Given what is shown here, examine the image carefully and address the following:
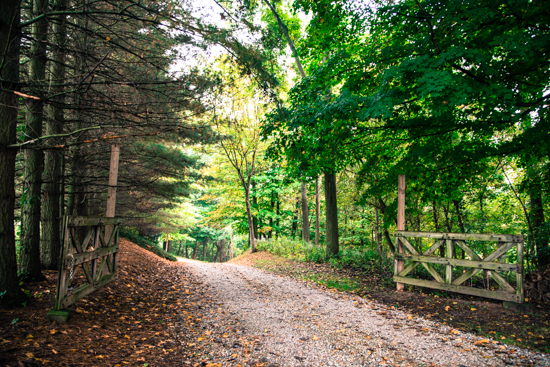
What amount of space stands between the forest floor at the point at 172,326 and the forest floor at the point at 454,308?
Result: 17 millimetres

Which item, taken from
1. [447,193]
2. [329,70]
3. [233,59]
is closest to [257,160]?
[329,70]

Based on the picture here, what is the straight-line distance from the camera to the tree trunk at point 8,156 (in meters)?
3.94

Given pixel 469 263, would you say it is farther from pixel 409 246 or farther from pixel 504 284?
pixel 409 246

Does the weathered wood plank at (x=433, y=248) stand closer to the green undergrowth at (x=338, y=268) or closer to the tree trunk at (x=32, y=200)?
the green undergrowth at (x=338, y=268)

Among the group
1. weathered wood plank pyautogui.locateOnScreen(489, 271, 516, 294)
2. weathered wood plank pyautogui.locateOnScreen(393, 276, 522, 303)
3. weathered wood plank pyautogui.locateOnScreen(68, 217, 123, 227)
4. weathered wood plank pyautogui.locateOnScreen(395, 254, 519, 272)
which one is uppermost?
weathered wood plank pyautogui.locateOnScreen(68, 217, 123, 227)

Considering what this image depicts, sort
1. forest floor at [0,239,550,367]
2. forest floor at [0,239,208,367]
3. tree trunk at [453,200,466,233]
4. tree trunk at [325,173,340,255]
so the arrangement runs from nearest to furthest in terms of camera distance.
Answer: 1. forest floor at [0,239,208,367]
2. forest floor at [0,239,550,367]
3. tree trunk at [453,200,466,233]
4. tree trunk at [325,173,340,255]

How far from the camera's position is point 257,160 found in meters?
17.2

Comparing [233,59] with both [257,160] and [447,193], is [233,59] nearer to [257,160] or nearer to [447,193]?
[447,193]

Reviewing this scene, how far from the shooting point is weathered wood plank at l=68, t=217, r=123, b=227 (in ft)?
13.9

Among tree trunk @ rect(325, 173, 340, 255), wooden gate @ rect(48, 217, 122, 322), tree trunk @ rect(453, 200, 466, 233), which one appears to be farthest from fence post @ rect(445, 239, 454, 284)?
wooden gate @ rect(48, 217, 122, 322)

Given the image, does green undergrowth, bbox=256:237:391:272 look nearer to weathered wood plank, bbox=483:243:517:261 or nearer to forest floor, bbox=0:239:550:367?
forest floor, bbox=0:239:550:367

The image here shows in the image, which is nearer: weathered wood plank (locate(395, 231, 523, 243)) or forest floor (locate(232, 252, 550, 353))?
forest floor (locate(232, 252, 550, 353))

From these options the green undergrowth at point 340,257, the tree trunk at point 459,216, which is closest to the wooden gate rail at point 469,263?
the green undergrowth at point 340,257

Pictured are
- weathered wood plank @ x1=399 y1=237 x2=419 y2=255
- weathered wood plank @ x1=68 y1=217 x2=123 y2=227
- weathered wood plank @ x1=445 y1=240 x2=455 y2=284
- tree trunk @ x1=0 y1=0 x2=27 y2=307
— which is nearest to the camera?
tree trunk @ x1=0 y1=0 x2=27 y2=307
